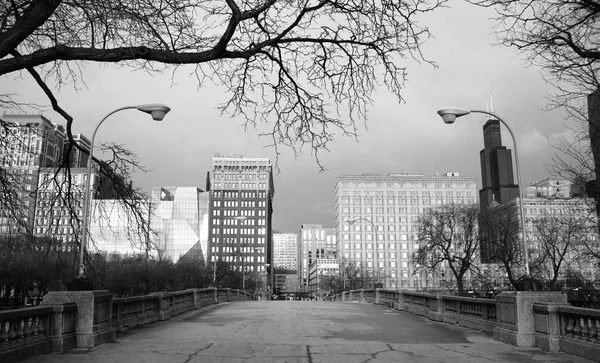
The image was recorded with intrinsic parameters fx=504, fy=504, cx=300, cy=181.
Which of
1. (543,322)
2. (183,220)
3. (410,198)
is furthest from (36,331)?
(410,198)

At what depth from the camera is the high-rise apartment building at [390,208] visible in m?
181


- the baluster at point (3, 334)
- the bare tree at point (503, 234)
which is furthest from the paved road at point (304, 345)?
the bare tree at point (503, 234)

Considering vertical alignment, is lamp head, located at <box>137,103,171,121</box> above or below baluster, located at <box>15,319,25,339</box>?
above

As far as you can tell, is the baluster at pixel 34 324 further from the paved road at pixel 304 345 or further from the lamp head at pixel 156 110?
the lamp head at pixel 156 110

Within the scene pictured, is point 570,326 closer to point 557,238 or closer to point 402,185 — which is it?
point 557,238

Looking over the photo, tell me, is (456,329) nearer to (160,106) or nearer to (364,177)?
(160,106)

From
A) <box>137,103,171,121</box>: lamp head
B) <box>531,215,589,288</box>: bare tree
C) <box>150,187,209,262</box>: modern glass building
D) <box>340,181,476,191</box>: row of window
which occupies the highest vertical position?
<box>340,181,476,191</box>: row of window

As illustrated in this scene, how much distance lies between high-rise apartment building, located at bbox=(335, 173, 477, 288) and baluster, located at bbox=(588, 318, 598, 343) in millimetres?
169492

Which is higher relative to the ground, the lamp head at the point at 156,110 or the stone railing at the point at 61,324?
the lamp head at the point at 156,110

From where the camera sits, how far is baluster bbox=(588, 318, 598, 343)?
9.72 metres

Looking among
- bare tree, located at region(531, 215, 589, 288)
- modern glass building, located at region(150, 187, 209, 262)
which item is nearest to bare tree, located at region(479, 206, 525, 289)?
bare tree, located at region(531, 215, 589, 288)

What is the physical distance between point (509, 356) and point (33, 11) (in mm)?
10675

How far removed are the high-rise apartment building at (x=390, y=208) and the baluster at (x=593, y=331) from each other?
16949 centimetres

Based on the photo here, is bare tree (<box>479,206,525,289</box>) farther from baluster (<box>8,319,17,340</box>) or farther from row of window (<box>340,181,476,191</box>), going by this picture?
row of window (<box>340,181,476,191</box>)
